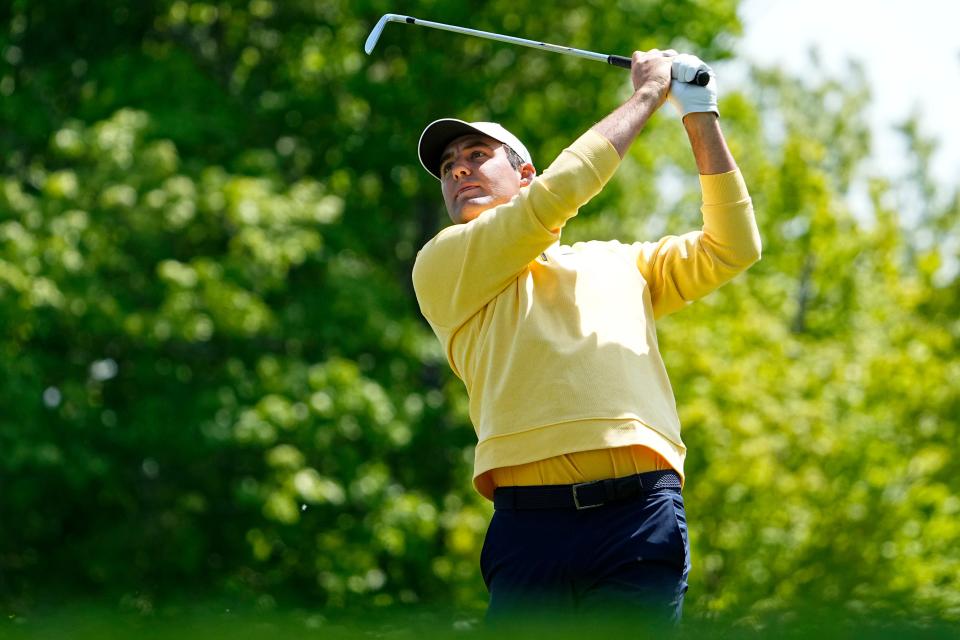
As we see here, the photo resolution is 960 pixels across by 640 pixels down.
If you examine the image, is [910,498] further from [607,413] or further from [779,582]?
[607,413]

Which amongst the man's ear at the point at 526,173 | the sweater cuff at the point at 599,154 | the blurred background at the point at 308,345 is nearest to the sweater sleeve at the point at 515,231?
the sweater cuff at the point at 599,154

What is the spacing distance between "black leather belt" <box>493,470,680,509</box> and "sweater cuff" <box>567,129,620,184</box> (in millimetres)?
758

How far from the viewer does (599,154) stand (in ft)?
11.2

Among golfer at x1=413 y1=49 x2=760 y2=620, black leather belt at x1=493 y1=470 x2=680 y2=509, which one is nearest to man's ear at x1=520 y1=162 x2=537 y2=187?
golfer at x1=413 y1=49 x2=760 y2=620

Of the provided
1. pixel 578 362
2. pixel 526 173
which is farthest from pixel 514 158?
pixel 578 362

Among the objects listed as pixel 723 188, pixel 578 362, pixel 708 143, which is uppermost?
pixel 708 143

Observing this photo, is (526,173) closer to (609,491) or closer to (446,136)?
(446,136)

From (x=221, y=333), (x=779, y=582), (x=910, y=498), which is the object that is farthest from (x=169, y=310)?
(x=910, y=498)

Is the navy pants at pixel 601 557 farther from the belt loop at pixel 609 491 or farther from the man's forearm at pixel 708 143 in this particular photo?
the man's forearm at pixel 708 143

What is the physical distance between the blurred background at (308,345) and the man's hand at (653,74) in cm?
819

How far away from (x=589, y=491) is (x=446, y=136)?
1167 millimetres

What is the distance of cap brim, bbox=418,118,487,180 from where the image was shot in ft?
12.4

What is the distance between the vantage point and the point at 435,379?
14.6 meters

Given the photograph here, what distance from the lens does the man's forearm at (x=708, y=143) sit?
3.61 meters
